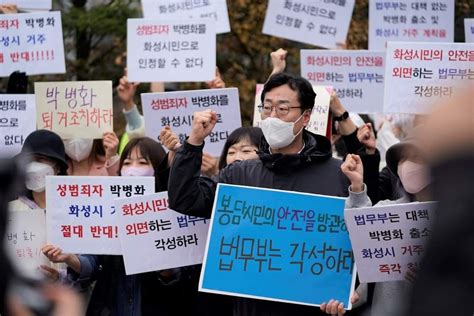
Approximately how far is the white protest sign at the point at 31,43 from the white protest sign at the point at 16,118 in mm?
913

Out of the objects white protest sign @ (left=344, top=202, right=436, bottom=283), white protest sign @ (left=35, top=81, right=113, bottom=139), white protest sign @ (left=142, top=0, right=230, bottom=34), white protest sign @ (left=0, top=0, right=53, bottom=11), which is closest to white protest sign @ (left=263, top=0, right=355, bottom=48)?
white protest sign @ (left=142, top=0, right=230, bottom=34)

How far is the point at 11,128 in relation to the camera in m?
7.41

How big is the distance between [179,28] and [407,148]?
3302 millimetres

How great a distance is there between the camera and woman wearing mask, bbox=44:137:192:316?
6.00m

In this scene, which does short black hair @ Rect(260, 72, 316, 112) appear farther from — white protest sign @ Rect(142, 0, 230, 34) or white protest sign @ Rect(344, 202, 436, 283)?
white protest sign @ Rect(142, 0, 230, 34)

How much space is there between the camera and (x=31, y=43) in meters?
8.29

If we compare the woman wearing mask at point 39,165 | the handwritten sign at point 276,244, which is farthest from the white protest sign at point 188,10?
the handwritten sign at point 276,244

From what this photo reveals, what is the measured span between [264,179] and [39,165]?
6.00 ft

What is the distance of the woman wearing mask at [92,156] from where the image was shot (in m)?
7.17

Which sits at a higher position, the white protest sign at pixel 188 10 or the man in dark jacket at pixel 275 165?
the white protest sign at pixel 188 10

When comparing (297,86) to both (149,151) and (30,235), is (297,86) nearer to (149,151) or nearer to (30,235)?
(149,151)

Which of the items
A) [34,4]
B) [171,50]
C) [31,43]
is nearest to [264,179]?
[171,50]

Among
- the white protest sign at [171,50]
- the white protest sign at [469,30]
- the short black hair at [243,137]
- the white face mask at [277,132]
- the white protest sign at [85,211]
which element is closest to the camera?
the white face mask at [277,132]

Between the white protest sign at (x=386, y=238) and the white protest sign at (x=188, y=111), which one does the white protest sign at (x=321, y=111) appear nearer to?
the white protest sign at (x=188, y=111)
